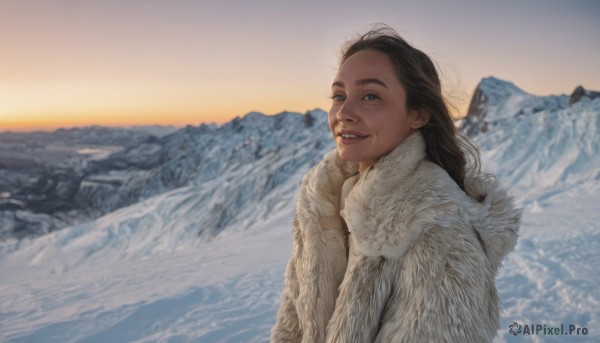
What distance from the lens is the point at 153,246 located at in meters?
68.4

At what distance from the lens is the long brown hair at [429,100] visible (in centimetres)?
175

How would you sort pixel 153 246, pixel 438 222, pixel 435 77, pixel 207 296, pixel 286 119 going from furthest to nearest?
pixel 286 119, pixel 153 246, pixel 207 296, pixel 435 77, pixel 438 222

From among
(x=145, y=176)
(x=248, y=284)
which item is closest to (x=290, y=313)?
(x=248, y=284)

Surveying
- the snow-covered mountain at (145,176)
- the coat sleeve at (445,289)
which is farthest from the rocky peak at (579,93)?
the snow-covered mountain at (145,176)

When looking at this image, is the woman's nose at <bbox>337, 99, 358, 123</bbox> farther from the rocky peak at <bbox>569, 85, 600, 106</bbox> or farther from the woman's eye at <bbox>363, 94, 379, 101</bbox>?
the rocky peak at <bbox>569, 85, 600, 106</bbox>

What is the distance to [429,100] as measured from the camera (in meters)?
1.77

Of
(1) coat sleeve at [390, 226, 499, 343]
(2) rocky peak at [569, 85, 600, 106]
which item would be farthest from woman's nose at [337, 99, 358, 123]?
(2) rocky peak at [569, 85, 600, 106]

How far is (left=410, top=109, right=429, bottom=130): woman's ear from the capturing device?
179cm

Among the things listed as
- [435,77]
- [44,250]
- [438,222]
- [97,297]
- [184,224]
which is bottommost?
[44,250]

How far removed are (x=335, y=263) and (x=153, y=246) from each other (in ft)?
239

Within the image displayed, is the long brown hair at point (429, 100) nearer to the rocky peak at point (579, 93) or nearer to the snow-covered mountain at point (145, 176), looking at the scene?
the rocky peak at point (579, 93)

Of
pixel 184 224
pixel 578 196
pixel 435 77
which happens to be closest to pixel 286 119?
pixel 184 224

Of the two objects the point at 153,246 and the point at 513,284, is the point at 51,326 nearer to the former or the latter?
the point at 513,284

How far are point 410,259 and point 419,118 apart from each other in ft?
2.34
